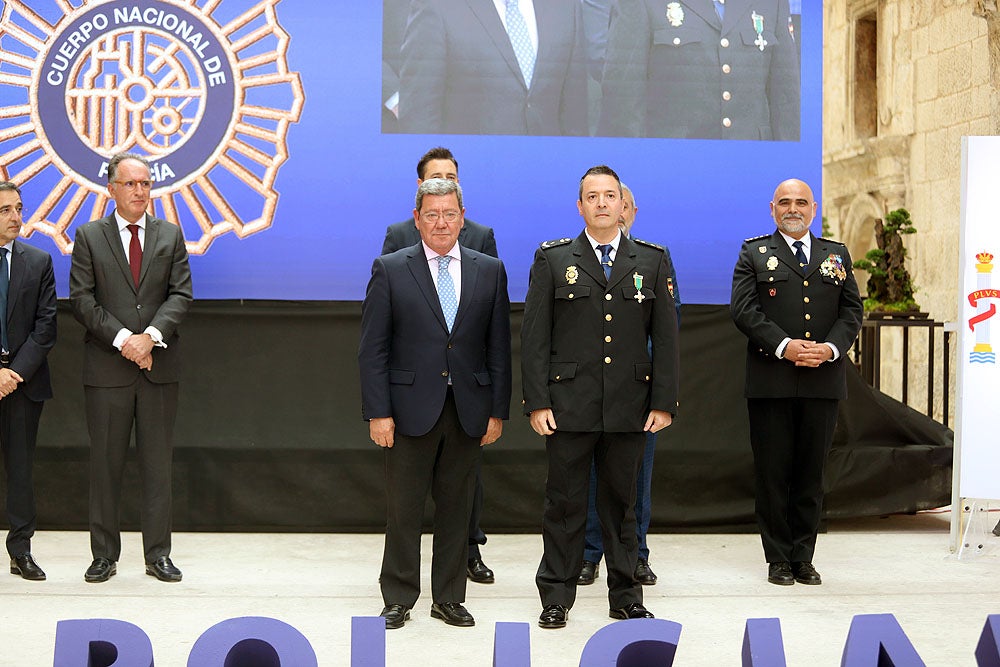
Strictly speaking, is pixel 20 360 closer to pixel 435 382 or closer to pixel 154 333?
pixel 154 333

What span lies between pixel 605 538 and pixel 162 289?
2.21 meters

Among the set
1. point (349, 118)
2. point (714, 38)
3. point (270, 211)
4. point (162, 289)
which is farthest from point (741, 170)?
point (162, 289)

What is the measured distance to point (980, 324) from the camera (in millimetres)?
5520

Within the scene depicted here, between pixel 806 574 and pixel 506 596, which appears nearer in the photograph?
pixel 506 596

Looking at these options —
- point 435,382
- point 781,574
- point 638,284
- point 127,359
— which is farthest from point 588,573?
point 127,359

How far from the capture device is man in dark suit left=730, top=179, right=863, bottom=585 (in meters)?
4.95

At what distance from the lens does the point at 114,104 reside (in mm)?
6160

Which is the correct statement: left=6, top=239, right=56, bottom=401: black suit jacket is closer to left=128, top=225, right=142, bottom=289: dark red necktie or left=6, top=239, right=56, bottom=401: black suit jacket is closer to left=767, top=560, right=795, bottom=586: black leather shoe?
left=128, top=225, right=142, bottom=289: dark red necktie

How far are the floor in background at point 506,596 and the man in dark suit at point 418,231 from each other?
1.47 metres

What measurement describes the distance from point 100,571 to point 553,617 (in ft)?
6.59

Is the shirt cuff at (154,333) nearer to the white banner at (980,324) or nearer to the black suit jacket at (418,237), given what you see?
the black suit jacket at (418,237)

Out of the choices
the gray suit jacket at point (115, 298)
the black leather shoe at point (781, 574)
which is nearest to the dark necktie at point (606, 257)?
the black leather shoe at point (781, 574)

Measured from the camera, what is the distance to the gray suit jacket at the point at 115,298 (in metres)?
4.89

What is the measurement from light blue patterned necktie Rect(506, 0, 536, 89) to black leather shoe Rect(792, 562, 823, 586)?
9.86 feet
